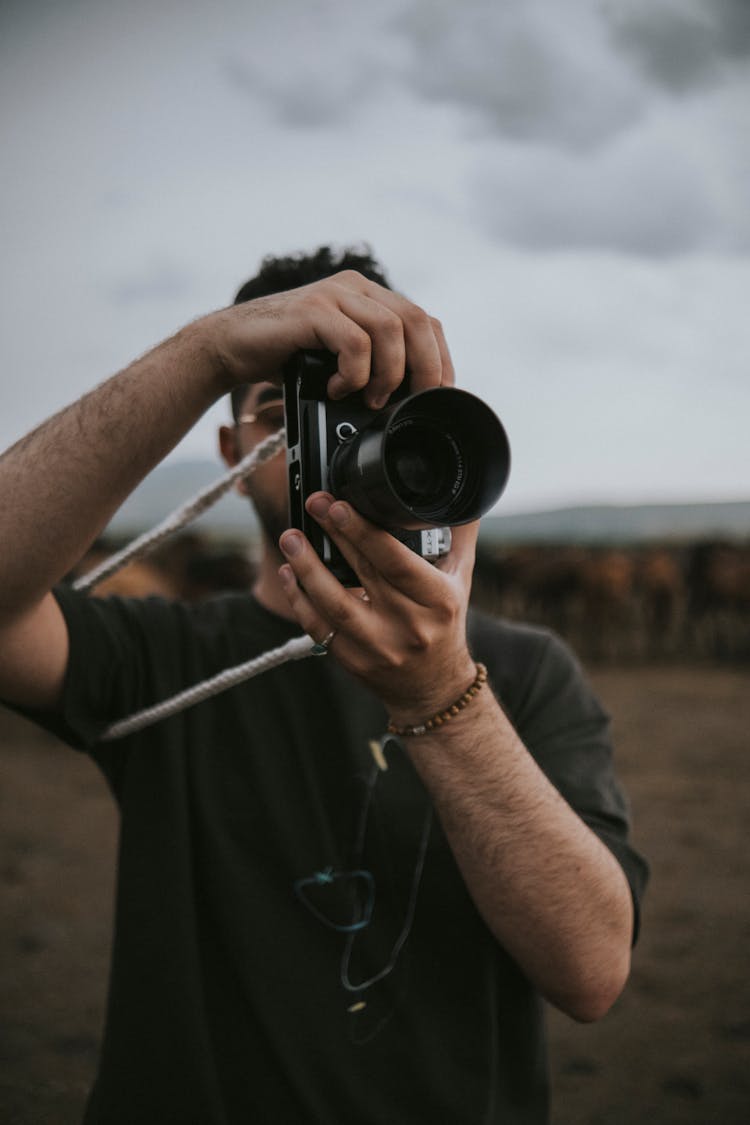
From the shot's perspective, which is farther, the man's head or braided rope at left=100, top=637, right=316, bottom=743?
the man's head

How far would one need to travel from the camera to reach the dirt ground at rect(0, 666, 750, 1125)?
346 cm

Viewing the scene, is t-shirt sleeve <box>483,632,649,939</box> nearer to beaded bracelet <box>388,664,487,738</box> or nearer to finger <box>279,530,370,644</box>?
beaded bracelet <box>388,664,487,738</box>

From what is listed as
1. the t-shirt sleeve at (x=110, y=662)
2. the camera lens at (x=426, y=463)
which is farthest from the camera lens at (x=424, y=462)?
the t-shirt sleeve at (x=110, y=662)

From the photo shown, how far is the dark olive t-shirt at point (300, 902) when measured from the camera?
147 cm

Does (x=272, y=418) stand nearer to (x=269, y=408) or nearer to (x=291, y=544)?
(x=269, y=408)

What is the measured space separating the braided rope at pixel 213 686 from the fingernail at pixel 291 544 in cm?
20

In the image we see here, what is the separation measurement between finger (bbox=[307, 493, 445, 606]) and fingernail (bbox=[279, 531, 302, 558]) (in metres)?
0.04

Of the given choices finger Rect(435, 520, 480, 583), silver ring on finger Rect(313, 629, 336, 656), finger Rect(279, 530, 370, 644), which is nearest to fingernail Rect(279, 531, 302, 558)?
finger Rect(279, 530, 370, 644)

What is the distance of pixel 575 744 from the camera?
1.64 meters

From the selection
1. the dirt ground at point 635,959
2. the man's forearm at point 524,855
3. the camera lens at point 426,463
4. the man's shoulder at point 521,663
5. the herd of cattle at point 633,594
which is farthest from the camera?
the herd of cattle at point 633,594

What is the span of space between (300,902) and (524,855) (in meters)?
0.47

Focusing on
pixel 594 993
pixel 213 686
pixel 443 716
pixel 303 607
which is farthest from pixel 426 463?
pixel 594 993

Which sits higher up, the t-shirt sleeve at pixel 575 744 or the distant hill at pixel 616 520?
the t-shirt sleeve at pixel 575 744

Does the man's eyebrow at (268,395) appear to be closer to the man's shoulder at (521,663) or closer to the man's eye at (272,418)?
the man's eye at (272,418)
